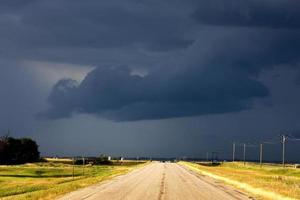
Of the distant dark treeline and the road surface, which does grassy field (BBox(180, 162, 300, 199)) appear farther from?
the distant dark treeline

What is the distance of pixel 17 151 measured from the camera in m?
179

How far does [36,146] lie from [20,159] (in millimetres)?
12646

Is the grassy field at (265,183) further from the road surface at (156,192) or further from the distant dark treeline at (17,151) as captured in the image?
the distant dark treeline at (17,151)

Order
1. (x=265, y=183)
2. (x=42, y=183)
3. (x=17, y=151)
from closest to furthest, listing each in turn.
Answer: (x=265, y=183) < (x=42, y=183) < (x=17, y=151)

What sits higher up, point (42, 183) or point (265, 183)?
point (265, 183)

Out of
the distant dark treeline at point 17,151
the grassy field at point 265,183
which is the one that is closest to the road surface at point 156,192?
the grassy field at point 265,183

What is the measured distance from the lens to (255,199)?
36312mm

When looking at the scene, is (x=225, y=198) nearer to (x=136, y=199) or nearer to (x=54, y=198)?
(x=136, y=199)

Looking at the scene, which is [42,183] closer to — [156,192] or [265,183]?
[265,183]

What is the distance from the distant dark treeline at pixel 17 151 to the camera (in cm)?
17295

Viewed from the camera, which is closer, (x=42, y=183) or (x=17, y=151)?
(x=42, y=183)

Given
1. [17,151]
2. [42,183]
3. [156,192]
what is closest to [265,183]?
[156,192]

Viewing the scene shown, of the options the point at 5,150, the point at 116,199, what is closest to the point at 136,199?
the point at 116,199

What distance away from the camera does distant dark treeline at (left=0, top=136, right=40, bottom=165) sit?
567ft
